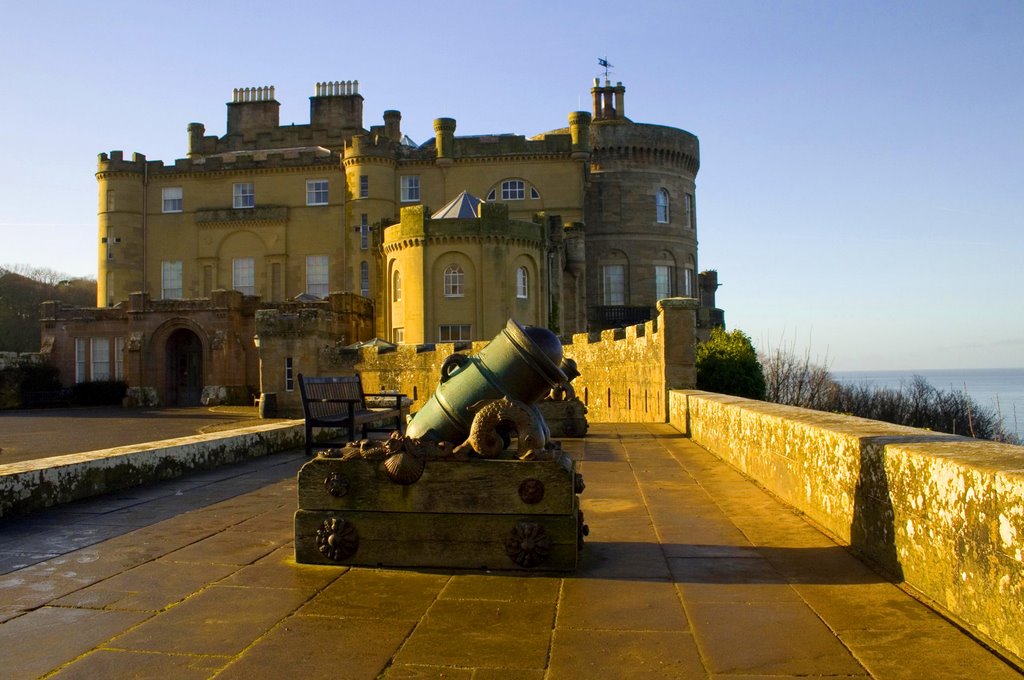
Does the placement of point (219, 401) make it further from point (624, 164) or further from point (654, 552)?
point (654, 552)

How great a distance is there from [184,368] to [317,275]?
8.36 meters

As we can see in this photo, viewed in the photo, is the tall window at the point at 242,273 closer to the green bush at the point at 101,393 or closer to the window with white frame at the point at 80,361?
the window with white frame at the point at 80,361

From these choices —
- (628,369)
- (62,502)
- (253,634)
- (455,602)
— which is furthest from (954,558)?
(628,369)

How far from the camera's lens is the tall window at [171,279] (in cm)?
4569

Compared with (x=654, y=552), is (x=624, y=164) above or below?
above

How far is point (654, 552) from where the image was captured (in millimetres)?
4852

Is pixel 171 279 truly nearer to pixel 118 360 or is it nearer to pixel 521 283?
pixel 118 360

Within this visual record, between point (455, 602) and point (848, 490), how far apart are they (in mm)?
2389

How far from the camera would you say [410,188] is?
43031 mm

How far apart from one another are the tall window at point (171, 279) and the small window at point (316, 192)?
A: 7959mm

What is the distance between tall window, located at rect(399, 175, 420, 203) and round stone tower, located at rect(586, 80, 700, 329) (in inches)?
369

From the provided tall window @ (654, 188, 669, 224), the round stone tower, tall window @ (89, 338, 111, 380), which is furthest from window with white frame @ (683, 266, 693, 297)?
tall window @ (89, 338, 111, 380)

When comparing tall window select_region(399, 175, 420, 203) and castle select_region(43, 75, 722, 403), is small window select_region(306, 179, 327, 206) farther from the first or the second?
tall window select_region(399, 175, 420, 203)

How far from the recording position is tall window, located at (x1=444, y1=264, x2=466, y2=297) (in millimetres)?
33250
